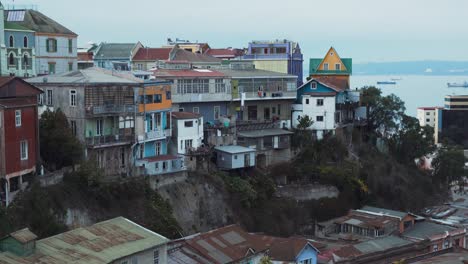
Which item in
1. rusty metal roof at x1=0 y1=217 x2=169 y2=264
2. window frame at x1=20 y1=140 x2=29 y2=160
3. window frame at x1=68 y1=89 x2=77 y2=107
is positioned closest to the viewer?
rusty metal roof at x1=0 y1=217 x2=169 y2=264

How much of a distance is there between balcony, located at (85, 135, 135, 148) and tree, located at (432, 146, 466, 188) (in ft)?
89.6

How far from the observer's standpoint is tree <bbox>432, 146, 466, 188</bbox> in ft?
183

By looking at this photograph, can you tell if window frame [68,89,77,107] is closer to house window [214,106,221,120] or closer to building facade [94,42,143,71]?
house window [214,106,221,120]

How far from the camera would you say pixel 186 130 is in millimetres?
41906

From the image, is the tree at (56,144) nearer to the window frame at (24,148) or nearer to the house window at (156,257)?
the window frame at (24,148)

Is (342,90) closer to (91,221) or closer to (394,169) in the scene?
(394,169)

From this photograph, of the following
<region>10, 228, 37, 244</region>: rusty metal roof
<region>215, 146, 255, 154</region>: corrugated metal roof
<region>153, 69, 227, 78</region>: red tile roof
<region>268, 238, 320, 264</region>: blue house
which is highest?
<region>153, 69, 227, 78</region>: red tile roof

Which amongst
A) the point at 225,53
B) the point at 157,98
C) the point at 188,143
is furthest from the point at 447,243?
the point at 225,53

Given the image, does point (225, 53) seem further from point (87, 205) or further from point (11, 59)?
point (87, 205)

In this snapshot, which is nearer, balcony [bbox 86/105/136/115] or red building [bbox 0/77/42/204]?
red building [bbox 0/77/42/204]

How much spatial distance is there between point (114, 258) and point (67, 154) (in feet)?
35.4

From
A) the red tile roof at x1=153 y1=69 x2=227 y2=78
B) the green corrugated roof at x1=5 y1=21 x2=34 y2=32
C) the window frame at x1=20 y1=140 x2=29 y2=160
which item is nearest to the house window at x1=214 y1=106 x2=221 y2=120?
the red tile roof at x1=153 y1=69 x2=227 y2=78

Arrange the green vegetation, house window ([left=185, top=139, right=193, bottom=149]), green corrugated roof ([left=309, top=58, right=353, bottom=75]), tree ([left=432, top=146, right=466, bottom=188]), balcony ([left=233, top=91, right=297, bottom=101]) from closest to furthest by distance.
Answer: the green vegetation < house window ([left=185, top=139, right=193, bottom=149]) < balcony ([left=233, top=91, right=297, bottom=101]) < tree ([left=432, top=146, right=466, bottom=188]) < green corrugated roof ([left=309, top=58, right=353, bottom=75])

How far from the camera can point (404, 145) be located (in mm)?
55844
